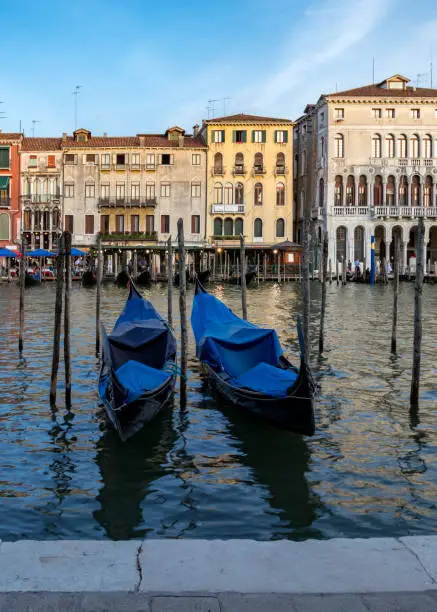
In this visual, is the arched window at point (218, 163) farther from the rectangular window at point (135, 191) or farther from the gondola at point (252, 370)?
the gondola at point (252, 370)

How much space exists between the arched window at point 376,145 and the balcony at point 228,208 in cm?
737

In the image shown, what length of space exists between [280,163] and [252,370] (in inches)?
1347

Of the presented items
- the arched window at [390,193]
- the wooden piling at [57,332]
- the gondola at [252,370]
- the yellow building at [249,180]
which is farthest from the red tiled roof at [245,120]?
the wooden piling at [57,332]

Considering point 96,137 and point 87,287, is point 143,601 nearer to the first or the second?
point 87,287

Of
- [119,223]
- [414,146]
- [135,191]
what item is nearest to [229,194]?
[135,191]

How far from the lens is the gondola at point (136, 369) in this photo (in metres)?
5.82

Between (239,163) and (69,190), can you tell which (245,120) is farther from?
(69,190)

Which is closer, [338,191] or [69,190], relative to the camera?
[338,191]

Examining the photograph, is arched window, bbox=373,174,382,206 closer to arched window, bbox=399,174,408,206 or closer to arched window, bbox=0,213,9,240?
arched window, bbox=399,174,408,206

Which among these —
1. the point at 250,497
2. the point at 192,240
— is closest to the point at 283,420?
the point at 250,497

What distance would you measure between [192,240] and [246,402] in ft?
111

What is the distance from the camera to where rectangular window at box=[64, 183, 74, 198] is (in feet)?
130

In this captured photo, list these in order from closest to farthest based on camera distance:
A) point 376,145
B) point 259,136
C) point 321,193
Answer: point 376,145 < point 321,193 < point 259,136

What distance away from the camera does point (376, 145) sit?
3816cm
